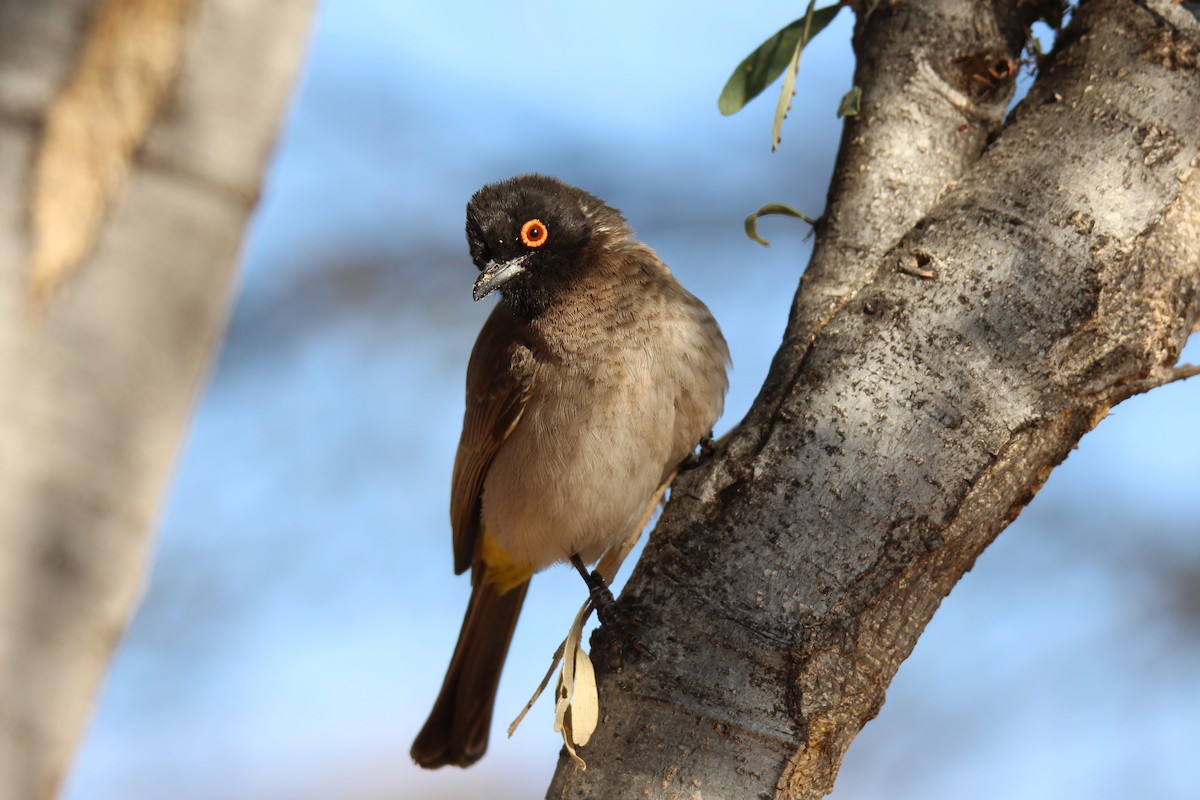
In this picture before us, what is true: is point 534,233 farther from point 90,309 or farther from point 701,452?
point 90,309

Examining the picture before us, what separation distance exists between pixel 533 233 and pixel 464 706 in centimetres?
187

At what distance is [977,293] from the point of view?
2.78 metres

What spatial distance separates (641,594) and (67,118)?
6.09 feet

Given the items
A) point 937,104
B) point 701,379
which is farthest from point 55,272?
point 701,379

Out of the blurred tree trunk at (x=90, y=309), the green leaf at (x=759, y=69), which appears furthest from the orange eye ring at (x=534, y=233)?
the blurred tree trunk at (x=90, y=309)

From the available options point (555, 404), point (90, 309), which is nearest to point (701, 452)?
point (555, 404)

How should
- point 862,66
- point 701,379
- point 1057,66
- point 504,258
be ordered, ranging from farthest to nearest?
point 504,258, point 701,379, point 862,66, point 1057,66

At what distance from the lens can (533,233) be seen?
14.8ft

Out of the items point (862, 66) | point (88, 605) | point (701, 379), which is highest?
point (862, 66)

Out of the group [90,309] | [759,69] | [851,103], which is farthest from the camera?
[759,69]

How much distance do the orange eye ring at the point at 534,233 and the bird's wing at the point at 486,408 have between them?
0.29 meters

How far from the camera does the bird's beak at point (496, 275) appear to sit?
436cm

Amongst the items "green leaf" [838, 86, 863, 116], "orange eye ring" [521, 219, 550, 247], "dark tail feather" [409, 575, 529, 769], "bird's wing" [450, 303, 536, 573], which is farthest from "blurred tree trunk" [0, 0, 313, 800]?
"dark tail feather" [409, 575, 529, 769]

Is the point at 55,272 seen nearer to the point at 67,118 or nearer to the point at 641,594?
the point at 67,118
